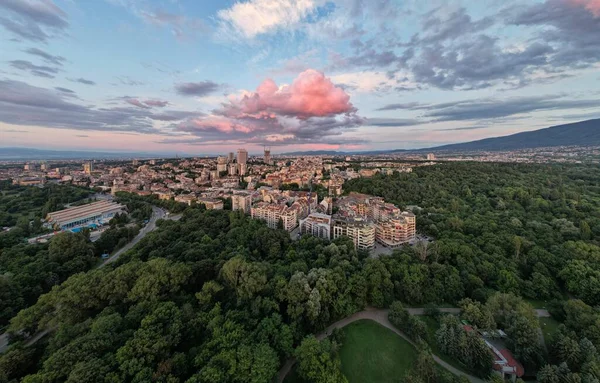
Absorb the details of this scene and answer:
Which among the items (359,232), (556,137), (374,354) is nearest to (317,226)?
(359,232)

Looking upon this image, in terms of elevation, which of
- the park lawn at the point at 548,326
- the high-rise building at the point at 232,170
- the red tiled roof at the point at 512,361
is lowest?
the park lawn at the point at 548,326

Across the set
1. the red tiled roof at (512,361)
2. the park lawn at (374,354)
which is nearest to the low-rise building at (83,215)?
the park lawn at (374,354)

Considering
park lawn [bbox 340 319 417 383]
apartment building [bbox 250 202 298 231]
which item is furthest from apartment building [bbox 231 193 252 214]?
park lawn [bbox 340 319 417 383]

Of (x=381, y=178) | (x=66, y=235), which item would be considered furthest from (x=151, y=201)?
(x=381, y=178)

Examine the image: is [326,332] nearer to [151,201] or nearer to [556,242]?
[556,242]

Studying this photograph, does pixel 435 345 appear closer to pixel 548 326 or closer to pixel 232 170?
pixel 548 326

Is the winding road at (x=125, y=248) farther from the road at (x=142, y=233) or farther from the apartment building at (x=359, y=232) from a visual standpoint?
the apartment building at (x=359, y=232)

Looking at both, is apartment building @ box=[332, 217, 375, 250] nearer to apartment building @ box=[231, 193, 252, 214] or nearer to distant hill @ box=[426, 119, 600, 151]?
apartment building @ box=[231, 193, 252, 214]
